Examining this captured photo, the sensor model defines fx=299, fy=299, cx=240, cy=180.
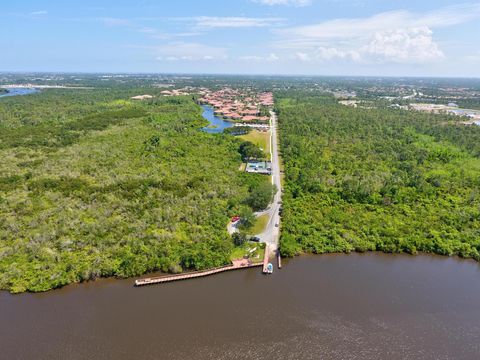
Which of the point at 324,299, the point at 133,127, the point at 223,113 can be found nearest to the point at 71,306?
the point at 324,299

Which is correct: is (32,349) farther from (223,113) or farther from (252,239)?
(223,113)

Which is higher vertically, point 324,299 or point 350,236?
point 350,236

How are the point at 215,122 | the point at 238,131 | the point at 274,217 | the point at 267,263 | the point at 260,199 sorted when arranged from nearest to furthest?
the point at 267,263
the point at 274,217
the point at 260,199
the point at 238,131
the point at 215,122

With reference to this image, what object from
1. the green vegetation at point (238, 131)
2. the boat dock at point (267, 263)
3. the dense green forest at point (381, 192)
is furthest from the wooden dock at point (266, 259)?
the green vegetation at point (238, 131)

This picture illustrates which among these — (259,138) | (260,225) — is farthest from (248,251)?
(259,138)

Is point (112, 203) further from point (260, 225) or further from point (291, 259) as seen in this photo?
point (291, 259)

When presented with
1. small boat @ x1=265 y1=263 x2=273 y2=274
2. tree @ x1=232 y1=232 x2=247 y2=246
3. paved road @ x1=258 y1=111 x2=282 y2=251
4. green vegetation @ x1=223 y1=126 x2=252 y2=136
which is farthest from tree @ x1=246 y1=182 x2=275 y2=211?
green vegetation @ x1=223 y1=126 x2=252 y2=136
